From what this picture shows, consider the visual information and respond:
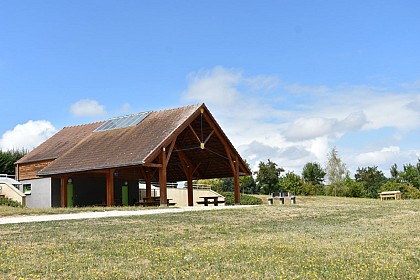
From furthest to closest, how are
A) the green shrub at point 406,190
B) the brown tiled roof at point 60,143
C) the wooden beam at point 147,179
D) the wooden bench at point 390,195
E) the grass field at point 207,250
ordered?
the green shrub at point 406,190 < the wooden bench at point 390,195 < the wooden beam at point 147,179 < the brown tiled roof at point 60,143 < the grass field at point 207,250

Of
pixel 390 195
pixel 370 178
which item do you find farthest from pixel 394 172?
pixel 390 195

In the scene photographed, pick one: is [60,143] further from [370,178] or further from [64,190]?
[370,178]

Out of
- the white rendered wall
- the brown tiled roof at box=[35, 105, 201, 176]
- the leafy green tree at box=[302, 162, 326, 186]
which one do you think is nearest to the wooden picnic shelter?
the brown tiled roof at box=[35, 105, 201, 176]

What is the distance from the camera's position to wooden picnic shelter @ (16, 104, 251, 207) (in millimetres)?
24109

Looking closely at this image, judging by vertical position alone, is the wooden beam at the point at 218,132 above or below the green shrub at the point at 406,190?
above

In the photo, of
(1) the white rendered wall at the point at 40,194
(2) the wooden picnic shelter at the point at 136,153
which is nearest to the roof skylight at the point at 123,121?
(2) the wooden picnic shelter at the point at 136,153

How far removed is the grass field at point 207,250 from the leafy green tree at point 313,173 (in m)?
52.3

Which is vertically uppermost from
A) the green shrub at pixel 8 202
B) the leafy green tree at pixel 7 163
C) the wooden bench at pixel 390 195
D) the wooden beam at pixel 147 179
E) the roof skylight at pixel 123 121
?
the roof skylight at pixel 123 121

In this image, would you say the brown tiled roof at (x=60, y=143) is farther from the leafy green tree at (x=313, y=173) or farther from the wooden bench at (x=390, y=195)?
the leafy green tree at (x=313, y=173)

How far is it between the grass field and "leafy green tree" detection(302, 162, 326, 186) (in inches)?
2057

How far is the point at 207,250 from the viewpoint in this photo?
9.10 meters

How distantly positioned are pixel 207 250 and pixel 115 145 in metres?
17.2

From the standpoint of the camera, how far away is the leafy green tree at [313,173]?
65.9 m

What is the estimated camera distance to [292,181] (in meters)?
54.0
